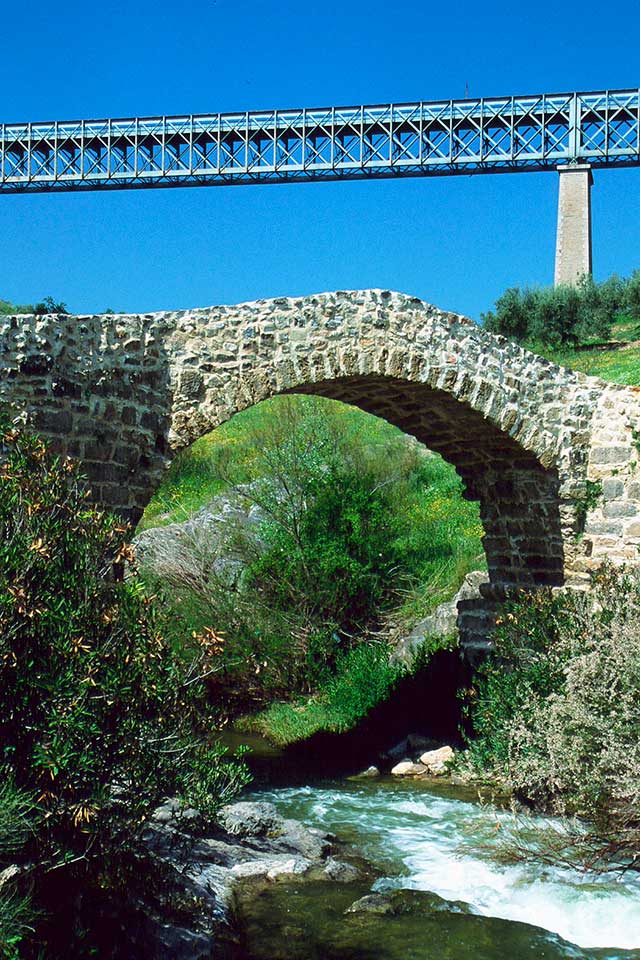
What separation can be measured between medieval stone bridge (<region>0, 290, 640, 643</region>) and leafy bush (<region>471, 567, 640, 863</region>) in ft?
5.19

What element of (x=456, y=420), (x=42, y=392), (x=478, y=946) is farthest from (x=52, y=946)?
(x=456, y=420)

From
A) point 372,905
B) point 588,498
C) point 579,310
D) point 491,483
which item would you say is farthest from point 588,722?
point 579,310

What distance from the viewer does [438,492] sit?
17.1 meters

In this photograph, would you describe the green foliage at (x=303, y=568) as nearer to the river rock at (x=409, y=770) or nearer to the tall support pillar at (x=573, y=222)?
the river rock at (x=409, y=770)

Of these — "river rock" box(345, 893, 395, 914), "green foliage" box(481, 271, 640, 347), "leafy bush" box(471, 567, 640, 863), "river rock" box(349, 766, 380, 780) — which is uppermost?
"green foliage" box(481, 271, 640, 347)

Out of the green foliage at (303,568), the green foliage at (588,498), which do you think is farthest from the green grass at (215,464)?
the green foliage at (588,498)

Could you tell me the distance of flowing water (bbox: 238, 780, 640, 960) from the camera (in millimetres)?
5832

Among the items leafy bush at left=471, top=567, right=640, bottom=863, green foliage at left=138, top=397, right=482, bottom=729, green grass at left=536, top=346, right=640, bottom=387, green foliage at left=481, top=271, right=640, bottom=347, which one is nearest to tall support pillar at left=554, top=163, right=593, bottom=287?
green foliage at left=481, top=271, right=640, bottom=347

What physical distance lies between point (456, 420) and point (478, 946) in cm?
473

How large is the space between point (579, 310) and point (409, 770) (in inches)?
798

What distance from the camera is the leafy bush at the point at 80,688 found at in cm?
423

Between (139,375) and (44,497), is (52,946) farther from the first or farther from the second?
(139,375)

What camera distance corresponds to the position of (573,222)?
A: 31.1 metres

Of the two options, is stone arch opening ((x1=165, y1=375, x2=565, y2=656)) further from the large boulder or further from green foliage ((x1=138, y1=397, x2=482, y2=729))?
green foliage ((x1=138, y1=397, x2=482, y2=729))
